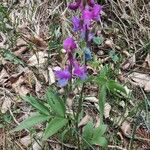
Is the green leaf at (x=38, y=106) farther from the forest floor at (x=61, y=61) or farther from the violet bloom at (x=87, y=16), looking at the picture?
the violet bloom at (x=87, y=16)

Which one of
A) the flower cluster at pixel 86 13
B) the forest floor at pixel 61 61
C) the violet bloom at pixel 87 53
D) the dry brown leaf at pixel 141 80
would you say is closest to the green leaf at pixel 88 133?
the forest floor at pixel 61 61

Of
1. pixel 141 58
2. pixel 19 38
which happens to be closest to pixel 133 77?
pixel 141 58

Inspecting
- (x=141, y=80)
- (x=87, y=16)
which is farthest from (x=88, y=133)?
(x=141, y=80)

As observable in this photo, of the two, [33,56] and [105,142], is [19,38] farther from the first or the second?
[105,142]

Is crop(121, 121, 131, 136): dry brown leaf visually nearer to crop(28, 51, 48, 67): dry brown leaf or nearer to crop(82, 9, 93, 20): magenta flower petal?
crop(28, 51, 48, 67): dry brown leaf

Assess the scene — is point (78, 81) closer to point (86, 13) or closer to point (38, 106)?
point (38, 106)

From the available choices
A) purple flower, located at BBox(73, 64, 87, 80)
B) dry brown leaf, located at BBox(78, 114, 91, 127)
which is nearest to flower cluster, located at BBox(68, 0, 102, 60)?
purple flower, located at BBox(73, 64, 87, 80)
